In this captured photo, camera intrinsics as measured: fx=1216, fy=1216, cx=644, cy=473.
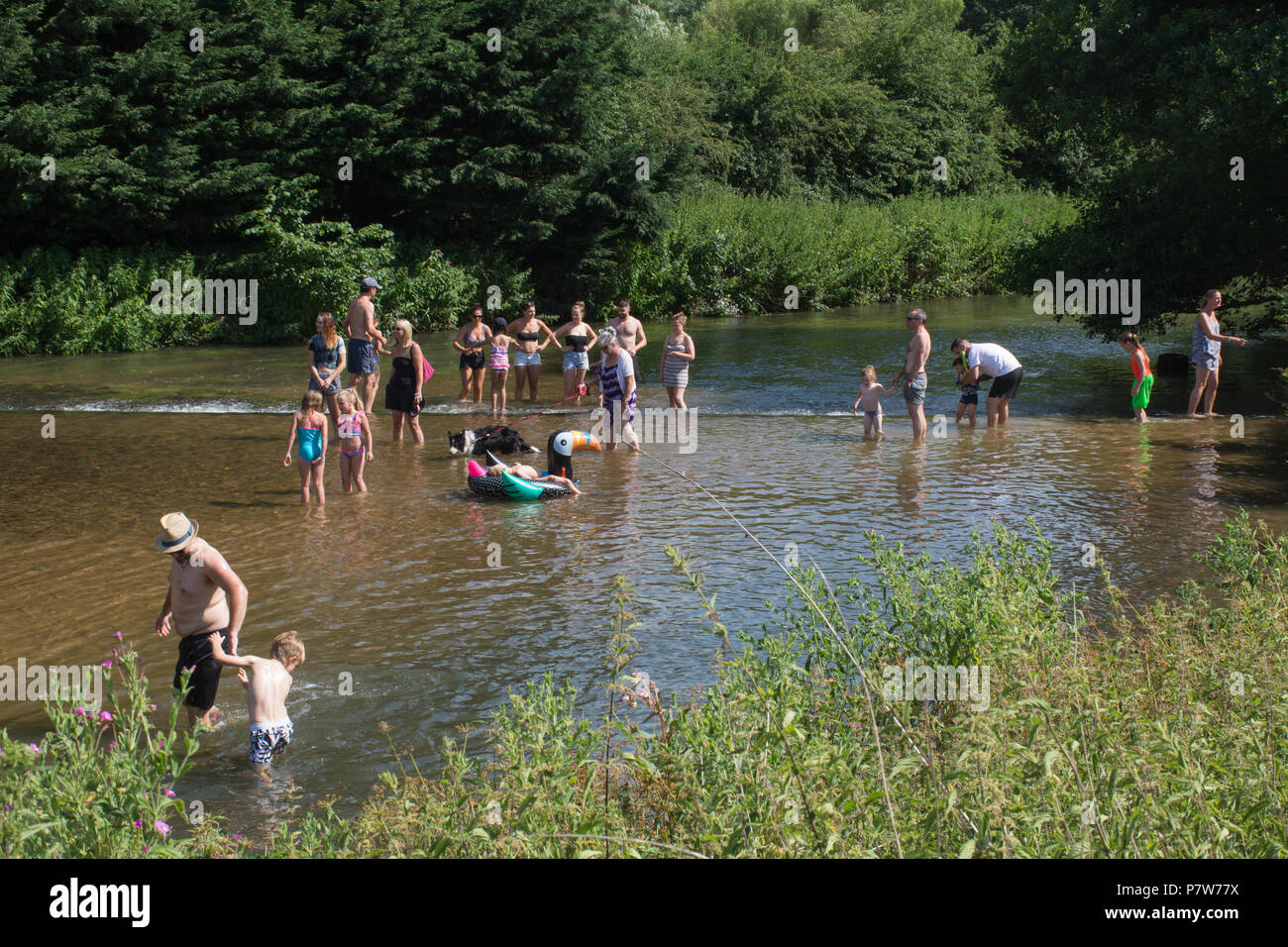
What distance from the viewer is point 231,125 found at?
31953 millimetres

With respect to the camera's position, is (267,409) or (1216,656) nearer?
(1216,656)

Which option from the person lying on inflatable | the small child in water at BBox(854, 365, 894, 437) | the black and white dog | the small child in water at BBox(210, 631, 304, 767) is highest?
the small child in water at BBox(854, 365, 894, 437)

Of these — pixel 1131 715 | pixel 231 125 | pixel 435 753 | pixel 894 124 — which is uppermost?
pixel 894 124

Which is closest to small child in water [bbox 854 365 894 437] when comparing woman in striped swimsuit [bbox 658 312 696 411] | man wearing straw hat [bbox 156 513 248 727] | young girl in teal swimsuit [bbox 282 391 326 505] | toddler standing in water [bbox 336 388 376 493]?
woman in striped swimsuit [bbox 658 312 696 411]

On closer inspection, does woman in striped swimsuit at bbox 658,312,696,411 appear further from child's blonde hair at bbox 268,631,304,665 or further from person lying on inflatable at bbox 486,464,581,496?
child's blonde hair at bbox 268,631,304,665

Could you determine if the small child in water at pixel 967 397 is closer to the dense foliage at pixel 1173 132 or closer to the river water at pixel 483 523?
the river water at pixel 483 523

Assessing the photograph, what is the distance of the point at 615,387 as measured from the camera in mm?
17406

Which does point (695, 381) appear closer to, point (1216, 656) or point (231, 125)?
point (231, 125)

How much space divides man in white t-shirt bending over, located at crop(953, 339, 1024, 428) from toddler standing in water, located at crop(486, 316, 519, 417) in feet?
24.0

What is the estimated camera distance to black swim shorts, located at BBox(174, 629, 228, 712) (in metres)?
7.82

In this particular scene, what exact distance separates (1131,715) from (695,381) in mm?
19443

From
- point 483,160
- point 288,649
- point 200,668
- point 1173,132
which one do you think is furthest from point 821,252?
point 200,668

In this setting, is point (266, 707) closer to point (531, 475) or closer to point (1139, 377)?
point (531, 475)
